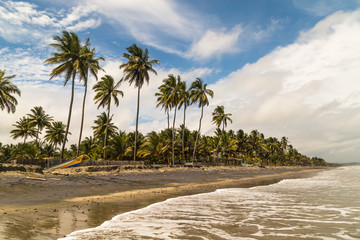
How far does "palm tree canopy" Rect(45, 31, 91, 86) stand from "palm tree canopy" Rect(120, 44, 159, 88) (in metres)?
9.09

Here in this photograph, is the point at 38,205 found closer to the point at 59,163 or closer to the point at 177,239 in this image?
the point at 177,239

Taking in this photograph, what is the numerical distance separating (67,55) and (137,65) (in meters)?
11.7

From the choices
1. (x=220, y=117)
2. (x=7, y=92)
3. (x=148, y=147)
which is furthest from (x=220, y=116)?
(x=7, y=92)

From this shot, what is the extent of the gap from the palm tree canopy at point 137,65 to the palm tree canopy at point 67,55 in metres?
9.09

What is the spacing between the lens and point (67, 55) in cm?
2953

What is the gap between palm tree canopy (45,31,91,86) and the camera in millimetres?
29125

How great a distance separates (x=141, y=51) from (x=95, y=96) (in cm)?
1258

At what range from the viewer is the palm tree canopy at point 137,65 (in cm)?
3812

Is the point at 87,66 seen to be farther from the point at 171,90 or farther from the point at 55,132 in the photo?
the point at 55,132

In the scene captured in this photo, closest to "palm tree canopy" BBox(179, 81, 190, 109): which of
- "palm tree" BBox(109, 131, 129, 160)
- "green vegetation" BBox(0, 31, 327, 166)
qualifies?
"green vegetation" BBox(0, 31, 327, 166)

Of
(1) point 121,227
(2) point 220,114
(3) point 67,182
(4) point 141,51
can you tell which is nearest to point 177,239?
(1) point 121,227

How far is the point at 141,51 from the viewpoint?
38344 millimetres

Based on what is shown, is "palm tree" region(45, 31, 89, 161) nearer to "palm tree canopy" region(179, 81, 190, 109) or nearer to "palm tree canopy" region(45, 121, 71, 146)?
"palm tree canopy" region(179, 81, 190, 109)

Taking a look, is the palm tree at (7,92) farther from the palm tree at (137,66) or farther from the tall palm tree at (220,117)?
the tall palm tree at (220,117)
